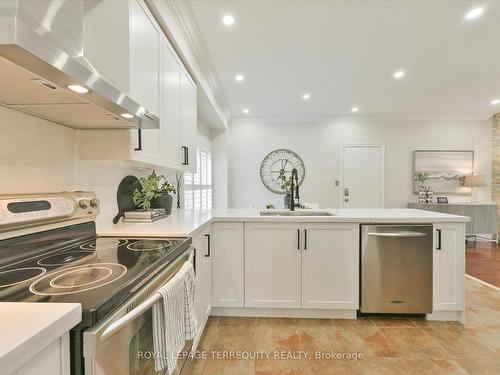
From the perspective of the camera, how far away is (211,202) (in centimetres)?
575

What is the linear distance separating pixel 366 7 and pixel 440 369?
2.87 metres

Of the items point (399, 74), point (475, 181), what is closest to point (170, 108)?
point (399, 74)

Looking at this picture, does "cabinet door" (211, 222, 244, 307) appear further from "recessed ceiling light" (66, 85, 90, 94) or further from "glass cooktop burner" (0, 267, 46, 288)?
"recessed ceiling light" (66, 85, 90, 94)

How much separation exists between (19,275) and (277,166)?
5.48 m

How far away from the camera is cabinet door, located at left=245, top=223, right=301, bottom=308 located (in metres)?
2.34

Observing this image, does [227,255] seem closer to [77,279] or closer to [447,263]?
[77,279]

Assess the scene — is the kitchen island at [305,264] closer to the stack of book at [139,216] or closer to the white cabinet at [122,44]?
the stack of book at [139,216]

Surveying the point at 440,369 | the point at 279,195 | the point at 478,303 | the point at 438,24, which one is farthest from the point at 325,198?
the point at 440,369

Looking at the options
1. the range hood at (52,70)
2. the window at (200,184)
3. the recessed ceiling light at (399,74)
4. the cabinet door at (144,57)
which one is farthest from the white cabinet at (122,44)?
the recessed ceiling light at (399,74)

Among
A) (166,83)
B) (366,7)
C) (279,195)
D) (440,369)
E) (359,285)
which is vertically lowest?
(440,369)

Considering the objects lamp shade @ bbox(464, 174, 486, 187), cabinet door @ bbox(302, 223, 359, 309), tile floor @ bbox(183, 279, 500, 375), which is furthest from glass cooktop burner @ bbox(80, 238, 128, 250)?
lamp shade @ bbox(464, 174, 486, 187)

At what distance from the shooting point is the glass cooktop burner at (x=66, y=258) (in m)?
1.04

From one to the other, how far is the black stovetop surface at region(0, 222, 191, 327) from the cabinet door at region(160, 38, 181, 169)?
0.78 m

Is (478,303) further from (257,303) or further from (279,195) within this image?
(279,195)
